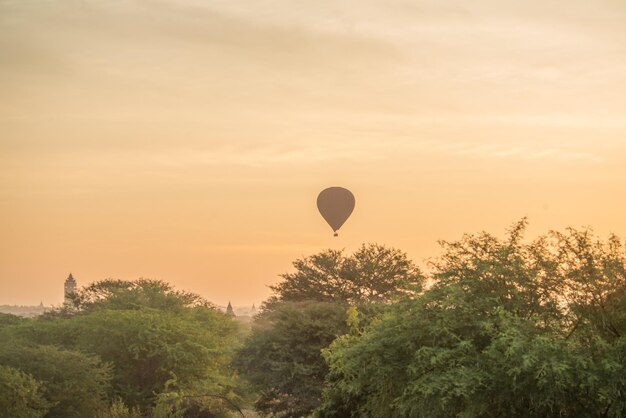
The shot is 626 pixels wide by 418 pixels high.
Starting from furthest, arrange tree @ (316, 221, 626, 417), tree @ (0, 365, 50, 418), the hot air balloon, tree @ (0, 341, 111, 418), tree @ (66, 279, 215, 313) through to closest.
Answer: tree @ (66, 279, 215, 313)
the hot air balloon
tree @ (0, 341, 111, 418)
tree @ (0, 365, 50, 418)
tree @ (316, 221, 626, 417)

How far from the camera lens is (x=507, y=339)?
3133 cm

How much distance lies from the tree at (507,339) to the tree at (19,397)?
26223 millimetres

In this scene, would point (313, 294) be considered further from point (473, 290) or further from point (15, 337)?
point (473, 290)

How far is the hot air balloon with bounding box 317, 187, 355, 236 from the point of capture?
7044 cm

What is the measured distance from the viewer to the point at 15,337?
247ft

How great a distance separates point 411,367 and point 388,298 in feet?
128

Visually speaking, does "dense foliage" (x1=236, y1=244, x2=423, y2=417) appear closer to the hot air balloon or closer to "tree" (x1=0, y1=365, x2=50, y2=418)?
the hot air balloon

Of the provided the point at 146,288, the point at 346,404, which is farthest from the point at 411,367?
the point at 146,288

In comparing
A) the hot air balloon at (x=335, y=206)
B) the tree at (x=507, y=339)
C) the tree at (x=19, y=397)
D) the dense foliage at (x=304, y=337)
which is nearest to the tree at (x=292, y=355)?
the dense foliage at (x=304, y=337)

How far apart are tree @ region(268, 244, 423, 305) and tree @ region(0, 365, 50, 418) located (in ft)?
78.1

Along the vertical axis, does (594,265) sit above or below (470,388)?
above

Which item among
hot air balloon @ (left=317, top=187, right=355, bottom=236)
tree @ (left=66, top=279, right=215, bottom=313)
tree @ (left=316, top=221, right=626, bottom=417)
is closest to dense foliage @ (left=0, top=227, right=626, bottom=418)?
tree @ (left=316, top=221, right=626, bottom=417)

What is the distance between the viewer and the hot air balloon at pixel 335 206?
70438 millimetres

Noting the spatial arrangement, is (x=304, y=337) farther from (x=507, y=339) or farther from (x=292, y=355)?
(x=507, y=339)
